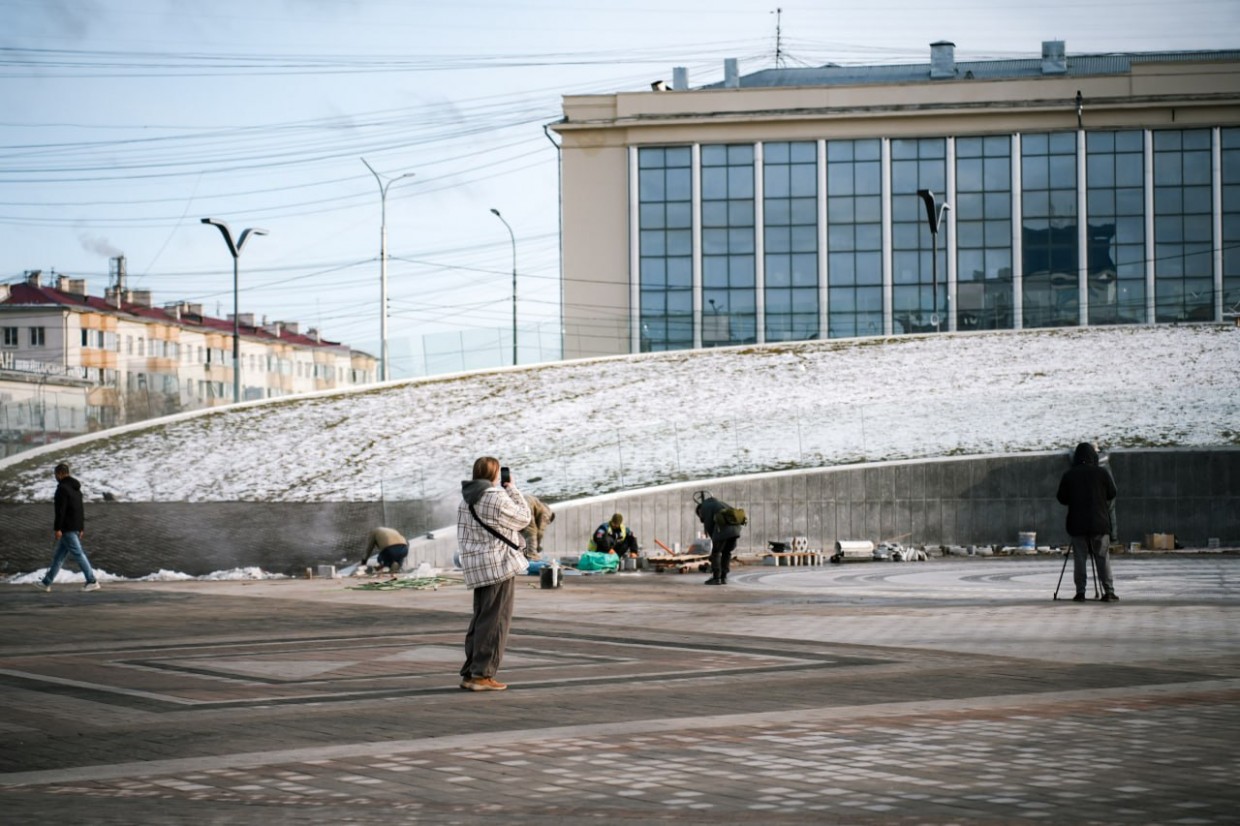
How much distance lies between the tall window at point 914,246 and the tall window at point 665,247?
9590mm

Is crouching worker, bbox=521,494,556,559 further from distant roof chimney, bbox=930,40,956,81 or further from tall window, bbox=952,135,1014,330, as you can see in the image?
distant roof chimney, bbox=930,40,956,81

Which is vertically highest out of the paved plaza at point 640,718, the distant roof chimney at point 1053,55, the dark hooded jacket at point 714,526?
the distant roof chimney at point 1053,55

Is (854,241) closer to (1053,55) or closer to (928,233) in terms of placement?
(928,233)

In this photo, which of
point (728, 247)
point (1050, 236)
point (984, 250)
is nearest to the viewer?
point (1050, 236)

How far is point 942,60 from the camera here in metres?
86.9

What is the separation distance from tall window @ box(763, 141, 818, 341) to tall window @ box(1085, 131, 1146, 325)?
41.4 feet

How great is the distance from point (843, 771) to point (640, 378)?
47.6m

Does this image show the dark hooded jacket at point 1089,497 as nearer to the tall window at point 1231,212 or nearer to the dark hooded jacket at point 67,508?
the dark hooded jacket at point 67,508

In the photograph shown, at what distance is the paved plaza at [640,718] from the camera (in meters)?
7.41

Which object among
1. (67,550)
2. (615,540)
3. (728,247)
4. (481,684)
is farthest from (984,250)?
(481,684)

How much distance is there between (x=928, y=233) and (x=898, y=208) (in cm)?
211

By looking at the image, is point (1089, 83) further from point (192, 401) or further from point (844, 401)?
point (192, 401)

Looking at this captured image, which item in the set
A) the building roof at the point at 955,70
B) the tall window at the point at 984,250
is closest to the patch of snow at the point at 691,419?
the tall window at the point at 984,250

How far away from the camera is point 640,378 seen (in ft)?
183
